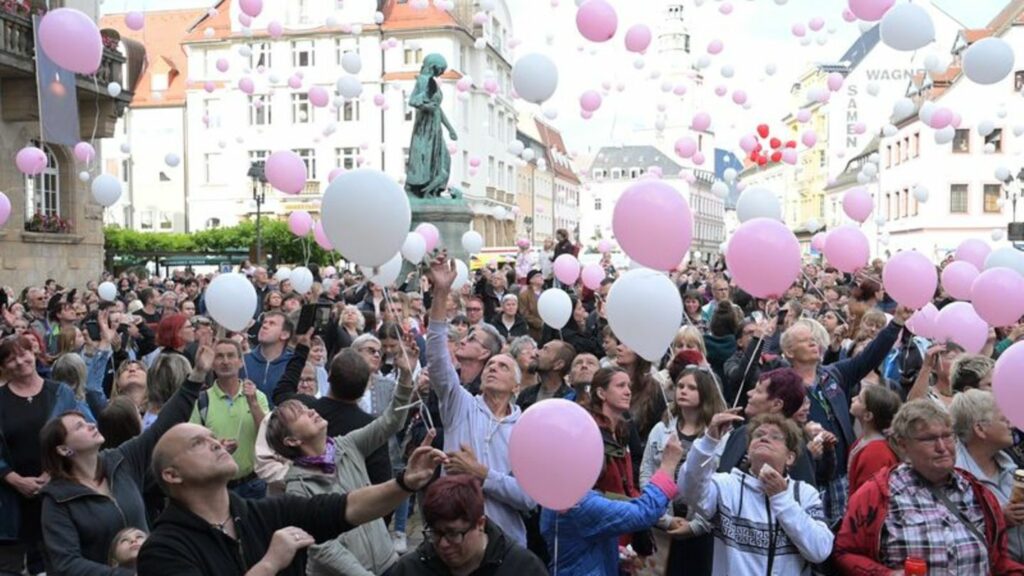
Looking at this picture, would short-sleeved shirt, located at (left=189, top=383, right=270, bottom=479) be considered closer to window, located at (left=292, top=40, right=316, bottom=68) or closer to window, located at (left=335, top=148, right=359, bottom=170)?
window, located at (left=292, top=40, right=316, bottom=68)

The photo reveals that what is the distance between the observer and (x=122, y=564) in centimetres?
369

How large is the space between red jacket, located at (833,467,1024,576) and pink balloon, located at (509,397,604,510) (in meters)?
1.00

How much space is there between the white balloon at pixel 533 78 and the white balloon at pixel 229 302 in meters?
2.49

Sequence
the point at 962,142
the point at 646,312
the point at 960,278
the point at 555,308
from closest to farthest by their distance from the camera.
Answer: the point at 646,312, the point at 960,278, the point at 555,308, the point at 962,142

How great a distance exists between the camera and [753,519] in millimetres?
3867

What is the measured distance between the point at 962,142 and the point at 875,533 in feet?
142

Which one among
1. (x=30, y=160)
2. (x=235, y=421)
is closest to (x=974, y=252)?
(x=235, y=421)

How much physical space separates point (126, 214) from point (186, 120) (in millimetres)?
5941

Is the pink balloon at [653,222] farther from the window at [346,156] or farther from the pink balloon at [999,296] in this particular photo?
the window at [346,156]

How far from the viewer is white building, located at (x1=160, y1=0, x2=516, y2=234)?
47.1 meters

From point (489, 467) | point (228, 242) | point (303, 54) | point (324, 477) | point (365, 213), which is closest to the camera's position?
point (324, 477)

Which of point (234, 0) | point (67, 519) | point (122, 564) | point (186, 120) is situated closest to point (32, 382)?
point (67, 519)

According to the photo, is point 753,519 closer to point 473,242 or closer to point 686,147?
point 473,242

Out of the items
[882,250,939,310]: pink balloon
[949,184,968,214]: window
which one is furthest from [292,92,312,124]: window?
[882,250,939,310]: pink balloon
